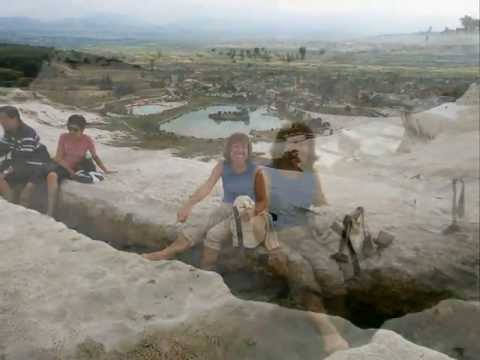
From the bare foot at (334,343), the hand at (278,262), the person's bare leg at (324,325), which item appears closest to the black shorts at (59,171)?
the hand at (278,262)

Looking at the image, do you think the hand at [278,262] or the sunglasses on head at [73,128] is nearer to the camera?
the sunglasses on head at [73,128]

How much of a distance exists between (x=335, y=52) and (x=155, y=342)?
192 cm

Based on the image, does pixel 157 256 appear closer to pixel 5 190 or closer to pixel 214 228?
pixel 214 228

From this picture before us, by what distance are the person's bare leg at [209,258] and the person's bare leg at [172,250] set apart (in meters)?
0.08

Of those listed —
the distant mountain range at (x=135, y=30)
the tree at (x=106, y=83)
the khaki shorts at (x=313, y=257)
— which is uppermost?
the distant mountain range at (x=135, y=30)

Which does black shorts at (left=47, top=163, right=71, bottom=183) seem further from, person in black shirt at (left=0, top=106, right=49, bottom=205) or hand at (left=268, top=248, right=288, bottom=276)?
hand at (left=268, top=248, right=288, bottom=276)

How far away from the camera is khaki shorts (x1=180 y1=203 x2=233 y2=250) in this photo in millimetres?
2633

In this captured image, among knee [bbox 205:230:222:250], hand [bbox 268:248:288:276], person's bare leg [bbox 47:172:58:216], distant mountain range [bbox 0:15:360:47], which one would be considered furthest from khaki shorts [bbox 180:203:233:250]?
distant mountain range [bbox 0:15:360:47]

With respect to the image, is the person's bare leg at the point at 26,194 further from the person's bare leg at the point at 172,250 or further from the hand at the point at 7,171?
the person's bare leg at the point at 172,250

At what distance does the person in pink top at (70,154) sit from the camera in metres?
2.56

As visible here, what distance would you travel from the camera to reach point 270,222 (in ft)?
8.82

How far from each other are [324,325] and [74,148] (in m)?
1.31

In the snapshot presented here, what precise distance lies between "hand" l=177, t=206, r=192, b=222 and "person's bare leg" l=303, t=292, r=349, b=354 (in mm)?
647

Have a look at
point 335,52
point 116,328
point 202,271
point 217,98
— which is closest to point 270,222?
point 202,271
